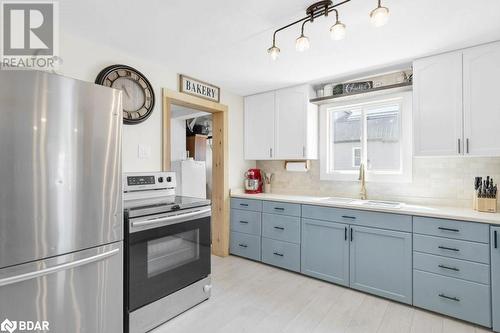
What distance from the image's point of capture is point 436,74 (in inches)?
90.1

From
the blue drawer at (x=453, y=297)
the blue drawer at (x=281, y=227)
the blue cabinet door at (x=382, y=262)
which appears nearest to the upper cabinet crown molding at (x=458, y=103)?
the blue cabinet door at (x=382, y=262)

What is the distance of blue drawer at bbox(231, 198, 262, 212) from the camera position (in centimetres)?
321

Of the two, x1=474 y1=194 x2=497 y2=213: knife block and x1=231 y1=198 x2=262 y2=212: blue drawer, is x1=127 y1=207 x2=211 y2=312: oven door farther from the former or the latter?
x1=474 y1=194 x2=497 y2=213: knife block

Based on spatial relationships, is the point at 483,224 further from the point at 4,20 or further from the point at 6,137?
the point at 4,20

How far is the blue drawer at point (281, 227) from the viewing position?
2891mm

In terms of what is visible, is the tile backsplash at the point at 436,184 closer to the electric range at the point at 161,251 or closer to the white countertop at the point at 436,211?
the white countertop at the point at 436,211

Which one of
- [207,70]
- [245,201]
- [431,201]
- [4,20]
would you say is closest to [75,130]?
[4,20]

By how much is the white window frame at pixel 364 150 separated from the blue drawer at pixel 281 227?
2.53 feet

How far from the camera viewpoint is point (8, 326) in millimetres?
1208

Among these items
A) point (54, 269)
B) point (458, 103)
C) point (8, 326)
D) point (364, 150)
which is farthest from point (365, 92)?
point (8, 326)

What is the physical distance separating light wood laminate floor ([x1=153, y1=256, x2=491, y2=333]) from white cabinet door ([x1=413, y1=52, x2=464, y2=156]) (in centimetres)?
142

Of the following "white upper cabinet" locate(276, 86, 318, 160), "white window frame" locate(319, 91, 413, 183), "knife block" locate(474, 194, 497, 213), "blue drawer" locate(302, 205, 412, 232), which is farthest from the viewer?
"white upper cabinet" locate(276, 86, 318, 160)

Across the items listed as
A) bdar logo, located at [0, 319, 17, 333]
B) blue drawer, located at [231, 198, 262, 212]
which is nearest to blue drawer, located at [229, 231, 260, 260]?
blue drawer, located at [231, 198, 262, 212]

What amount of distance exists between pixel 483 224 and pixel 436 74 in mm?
1328
